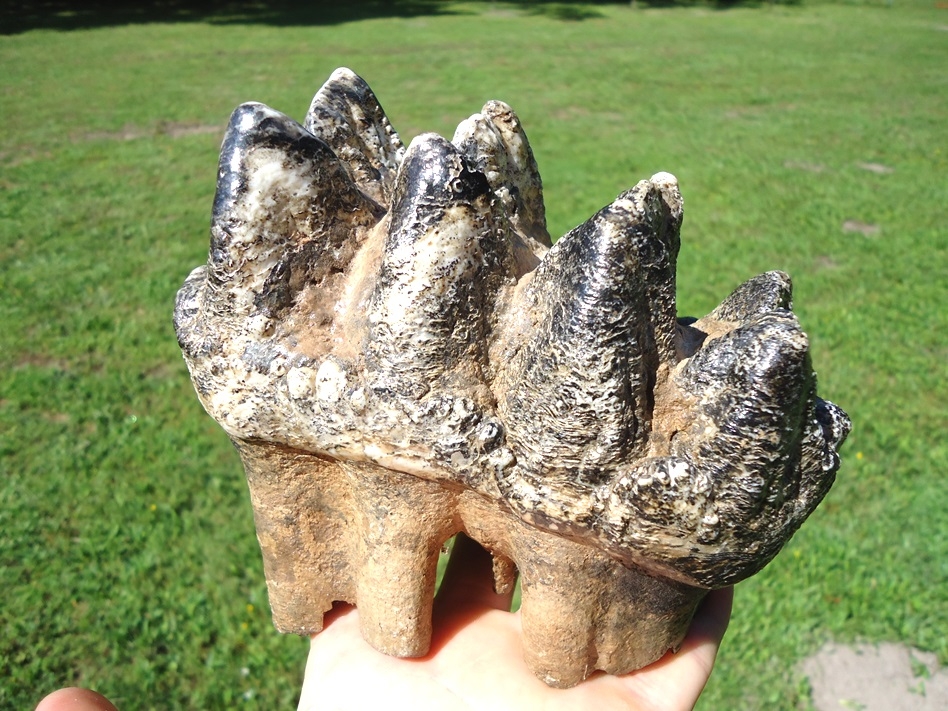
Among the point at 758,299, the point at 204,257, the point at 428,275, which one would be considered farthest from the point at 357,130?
the point at 204,257

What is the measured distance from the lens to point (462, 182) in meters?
1.57

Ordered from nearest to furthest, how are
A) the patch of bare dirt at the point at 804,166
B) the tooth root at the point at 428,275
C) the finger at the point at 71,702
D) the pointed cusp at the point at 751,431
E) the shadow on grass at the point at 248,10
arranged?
the pointed cusp at the point at 751,431 < the tooth root at the point at 428,275 < the finger at the point at 71,702 < the patch of bare dirt at the point at 804,166 < the shadow on grass at the point at 248,10

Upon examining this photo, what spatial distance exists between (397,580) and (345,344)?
0.59 m

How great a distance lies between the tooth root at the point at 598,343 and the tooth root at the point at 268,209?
0.54 metres

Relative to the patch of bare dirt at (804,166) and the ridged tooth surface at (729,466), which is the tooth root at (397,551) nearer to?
the ridged tooth surface at (729,466)

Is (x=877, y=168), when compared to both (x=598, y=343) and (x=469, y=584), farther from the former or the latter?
(x=598, y=343)

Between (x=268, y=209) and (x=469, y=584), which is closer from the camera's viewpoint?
(x=268, y=209)

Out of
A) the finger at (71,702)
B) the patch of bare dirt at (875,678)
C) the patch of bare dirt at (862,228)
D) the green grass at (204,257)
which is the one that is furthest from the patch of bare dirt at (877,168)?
the finger at (71,702)

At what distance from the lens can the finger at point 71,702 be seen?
1669 mm

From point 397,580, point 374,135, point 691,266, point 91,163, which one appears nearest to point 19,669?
point 397,580

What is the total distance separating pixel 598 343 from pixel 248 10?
22171 mm

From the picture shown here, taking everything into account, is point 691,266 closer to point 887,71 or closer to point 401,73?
point 401,73

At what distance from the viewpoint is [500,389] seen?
1.64 meters

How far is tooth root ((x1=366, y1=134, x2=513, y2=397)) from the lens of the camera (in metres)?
1.56
